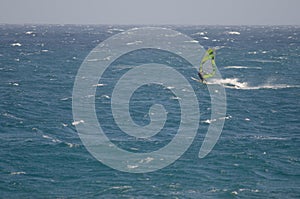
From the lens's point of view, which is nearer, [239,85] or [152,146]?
[152,146]

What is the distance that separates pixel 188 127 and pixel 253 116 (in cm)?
1449

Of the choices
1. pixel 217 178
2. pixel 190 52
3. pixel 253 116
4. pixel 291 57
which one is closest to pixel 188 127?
pixel 253 116

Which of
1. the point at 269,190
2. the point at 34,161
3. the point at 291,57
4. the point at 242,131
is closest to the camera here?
the point at 269,190

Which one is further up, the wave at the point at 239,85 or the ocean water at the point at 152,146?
the wave at the point at 239,85

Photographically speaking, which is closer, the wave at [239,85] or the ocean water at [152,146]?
the ocean water at [152,146]

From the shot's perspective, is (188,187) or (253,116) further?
(253,116)

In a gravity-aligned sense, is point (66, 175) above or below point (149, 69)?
below

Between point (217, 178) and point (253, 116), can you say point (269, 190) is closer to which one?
point (217, 178)

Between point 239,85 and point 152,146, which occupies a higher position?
point 239,85

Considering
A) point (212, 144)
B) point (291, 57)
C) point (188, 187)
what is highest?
point (291, 57)

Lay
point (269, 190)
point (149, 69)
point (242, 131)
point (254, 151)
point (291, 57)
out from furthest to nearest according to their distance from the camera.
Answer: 1. point (291, 57)
2. point (149, 69)
3. point (242, 131)
4. point (254, 151)
5. point (269, 190)

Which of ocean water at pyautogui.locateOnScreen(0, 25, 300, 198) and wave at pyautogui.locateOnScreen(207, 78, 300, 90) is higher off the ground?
wave at pyautogui.locateOnScreen(207, 78, 300, 90)

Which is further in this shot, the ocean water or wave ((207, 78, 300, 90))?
wave ((207, 78, 300, 90))

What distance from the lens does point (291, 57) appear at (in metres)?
177
